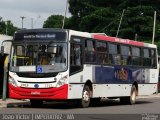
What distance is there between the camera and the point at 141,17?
8569 centimetres

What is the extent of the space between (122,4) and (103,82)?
68330 millimetres

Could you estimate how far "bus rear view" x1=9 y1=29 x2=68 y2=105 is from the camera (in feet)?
74.6

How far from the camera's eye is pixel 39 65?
2292 centimetres

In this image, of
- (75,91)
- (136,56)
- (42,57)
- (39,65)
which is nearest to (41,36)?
(42,57)

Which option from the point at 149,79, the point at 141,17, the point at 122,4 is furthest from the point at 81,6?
the point at 149,79

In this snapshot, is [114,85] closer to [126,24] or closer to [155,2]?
[126,24]

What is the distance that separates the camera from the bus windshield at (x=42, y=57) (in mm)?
22812

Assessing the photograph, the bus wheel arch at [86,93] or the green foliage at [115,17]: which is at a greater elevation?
the green foliage at [115,17]

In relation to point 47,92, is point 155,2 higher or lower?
higher

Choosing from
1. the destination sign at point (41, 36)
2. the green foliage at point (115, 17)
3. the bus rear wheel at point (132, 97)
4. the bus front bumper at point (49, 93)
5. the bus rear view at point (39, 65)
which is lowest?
the bus rear wheel at point (132, 97)

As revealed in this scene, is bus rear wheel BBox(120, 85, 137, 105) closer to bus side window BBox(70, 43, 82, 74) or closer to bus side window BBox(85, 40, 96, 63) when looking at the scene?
bus side window BBox(85, 40, 96, 63)

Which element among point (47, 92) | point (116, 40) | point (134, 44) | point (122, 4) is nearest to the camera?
point (47, 92)

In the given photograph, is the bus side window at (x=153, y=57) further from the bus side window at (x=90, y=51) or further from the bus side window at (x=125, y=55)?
the bus side window at (x=90, y=51)

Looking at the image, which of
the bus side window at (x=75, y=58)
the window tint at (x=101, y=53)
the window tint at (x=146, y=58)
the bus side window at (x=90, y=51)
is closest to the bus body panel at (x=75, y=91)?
the bus side window at (x=75, y=58)
